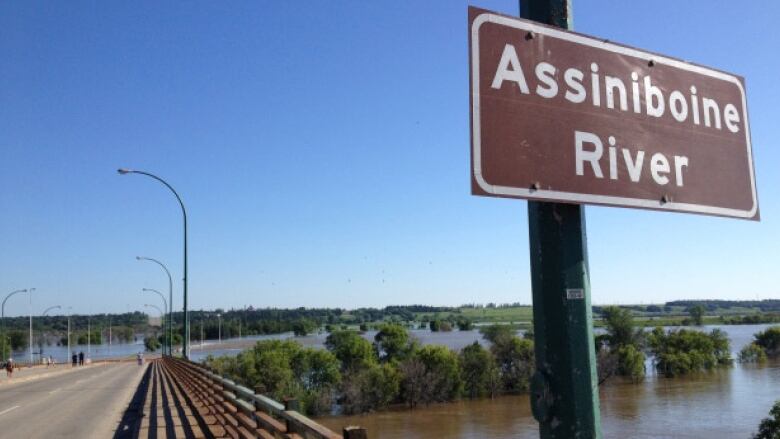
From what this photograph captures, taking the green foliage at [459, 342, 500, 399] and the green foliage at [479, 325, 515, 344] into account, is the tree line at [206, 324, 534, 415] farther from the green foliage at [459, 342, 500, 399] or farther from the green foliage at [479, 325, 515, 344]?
the green foliage at [479, 325, 515, 344]

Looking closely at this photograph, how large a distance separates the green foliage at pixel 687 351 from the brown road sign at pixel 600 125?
357 feet

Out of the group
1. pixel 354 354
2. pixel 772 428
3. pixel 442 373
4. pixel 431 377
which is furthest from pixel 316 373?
pixel 772 428

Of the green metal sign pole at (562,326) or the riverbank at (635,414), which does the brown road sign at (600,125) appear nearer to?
the green metal sign pole at (562,326)

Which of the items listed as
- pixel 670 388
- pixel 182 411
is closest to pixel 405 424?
pixel 670 388

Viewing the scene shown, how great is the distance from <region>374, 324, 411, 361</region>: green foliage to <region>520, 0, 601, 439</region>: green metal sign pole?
9658cm

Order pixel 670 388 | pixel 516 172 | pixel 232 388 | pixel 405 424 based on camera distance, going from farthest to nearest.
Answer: pixel 670 388 → pixel 405 424 → pixel 232 388 → pixel 516 172

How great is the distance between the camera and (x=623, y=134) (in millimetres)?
2832

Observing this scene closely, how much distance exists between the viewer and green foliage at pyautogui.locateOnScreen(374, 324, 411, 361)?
9894 centimetres

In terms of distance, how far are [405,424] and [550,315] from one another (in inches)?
2680

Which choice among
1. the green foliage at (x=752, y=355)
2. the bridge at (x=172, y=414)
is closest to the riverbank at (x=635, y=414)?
the green foliage at (x=752, y=355)

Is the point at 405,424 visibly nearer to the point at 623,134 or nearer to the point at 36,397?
the point at 36,397

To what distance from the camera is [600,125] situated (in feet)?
9.15

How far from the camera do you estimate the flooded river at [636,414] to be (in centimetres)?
5834

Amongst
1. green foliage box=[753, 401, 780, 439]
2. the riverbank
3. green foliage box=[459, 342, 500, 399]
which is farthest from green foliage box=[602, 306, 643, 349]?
green foliage box=[753, 401, 780, 439]
